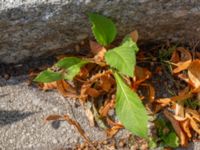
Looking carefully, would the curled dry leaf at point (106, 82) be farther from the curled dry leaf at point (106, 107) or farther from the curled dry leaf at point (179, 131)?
the curled dry leaf at point (179, 131)

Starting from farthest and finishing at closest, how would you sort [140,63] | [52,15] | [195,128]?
[140,63], [195,128], [52,15]

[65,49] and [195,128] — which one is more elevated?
[65,49]

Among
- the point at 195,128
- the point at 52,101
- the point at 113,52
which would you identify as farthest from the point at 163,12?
the point at 52,101

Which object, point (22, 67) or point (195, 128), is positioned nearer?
point (195, 128)

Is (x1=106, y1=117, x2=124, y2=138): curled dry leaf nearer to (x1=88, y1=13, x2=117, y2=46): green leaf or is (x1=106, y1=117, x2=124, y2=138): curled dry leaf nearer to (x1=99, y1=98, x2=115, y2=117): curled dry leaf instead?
(x1=99, y1=98, x2=115, y2=117): curled dry leaf

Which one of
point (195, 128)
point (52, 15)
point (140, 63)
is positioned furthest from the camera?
point (140, 63)

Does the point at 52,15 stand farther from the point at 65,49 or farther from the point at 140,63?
the point at 140,63

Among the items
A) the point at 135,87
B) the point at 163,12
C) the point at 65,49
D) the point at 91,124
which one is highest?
the point at 163,12
